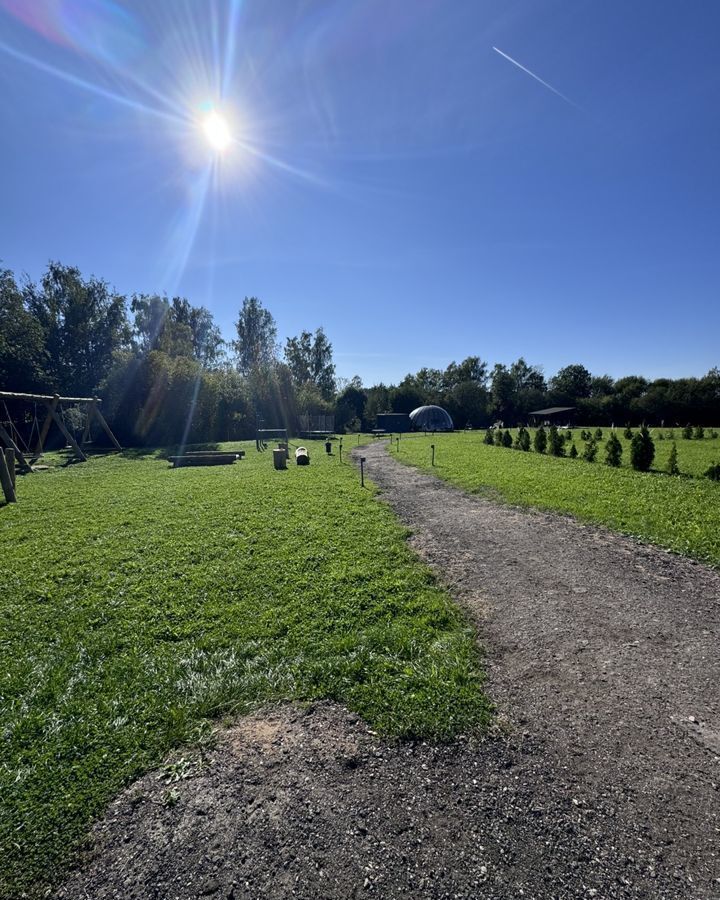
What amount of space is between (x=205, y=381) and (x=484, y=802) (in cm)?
3195

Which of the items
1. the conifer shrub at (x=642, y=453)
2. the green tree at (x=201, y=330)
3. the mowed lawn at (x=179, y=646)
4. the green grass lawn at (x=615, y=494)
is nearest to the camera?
the mowed lawn at (x=179, y=646)

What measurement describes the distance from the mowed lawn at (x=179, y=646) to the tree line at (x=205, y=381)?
76.5ft

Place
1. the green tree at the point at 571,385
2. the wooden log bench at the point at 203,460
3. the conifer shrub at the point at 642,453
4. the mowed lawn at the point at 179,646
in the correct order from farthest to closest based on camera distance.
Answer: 1. the green tree at the point at 571,385
2. the wooden log bench at the point at 203,460
3. the conifer shrub at the point at 642,453
4. the mowed lawn at the point at 179,646

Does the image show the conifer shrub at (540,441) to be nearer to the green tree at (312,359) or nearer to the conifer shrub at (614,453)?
the conifer shrub at (614,453)

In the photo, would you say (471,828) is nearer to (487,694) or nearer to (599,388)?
(487,694)

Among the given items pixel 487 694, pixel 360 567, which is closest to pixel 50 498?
pixel 360 567

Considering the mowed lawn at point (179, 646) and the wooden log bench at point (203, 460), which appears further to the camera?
the wooden log bench at point (203, 460)

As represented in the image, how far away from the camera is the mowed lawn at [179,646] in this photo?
102 inches

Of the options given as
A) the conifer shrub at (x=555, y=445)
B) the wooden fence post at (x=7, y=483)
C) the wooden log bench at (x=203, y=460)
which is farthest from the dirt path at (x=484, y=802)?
the conifer shrub at (x=555, y=445)

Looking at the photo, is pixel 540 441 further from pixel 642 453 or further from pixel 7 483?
pixel 7 483

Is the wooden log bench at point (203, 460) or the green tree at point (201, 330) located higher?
the green tree at point (201, 330)

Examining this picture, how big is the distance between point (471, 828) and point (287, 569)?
407 cm

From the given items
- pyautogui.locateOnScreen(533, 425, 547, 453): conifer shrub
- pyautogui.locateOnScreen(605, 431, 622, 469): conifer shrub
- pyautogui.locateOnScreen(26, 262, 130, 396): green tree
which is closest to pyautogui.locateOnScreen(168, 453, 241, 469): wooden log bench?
pyautogui.locateOnScreen(605, 431, 622, 469): conifer shrub

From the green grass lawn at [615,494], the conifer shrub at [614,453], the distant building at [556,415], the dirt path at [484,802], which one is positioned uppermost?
the distant building at [556,415]
